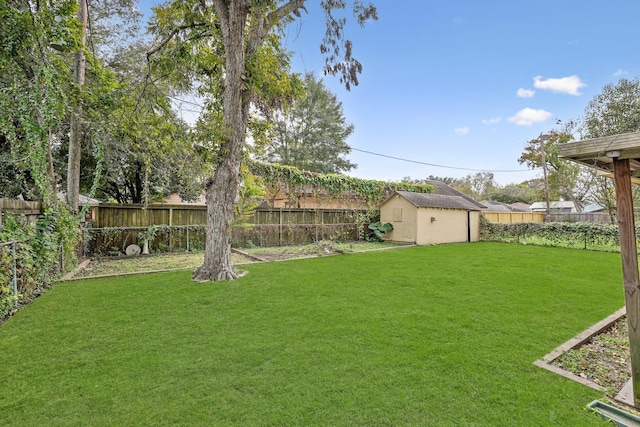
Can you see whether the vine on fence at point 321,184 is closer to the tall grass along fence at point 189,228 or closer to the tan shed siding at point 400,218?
the tall grass along fence at point 189,228

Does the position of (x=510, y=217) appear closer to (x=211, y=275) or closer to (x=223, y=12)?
(x=211, y=275)

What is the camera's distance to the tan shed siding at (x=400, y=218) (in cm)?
1237

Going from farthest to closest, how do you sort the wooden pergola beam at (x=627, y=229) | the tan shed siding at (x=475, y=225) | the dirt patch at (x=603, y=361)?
1. the tan shed siding at (x=475, y=225)
2. the dirt patch at (x=603, y=361)
3. the wooden pergola beam at (x=627, y=229)

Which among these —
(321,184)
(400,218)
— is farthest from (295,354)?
(400,218)

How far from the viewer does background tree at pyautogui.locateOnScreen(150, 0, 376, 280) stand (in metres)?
5.68

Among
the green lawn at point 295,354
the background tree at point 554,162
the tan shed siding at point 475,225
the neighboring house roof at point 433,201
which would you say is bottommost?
the green lawn at point 295,354

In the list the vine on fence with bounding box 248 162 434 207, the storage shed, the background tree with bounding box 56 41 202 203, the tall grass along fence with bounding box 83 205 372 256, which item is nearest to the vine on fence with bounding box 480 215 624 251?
the storage shed

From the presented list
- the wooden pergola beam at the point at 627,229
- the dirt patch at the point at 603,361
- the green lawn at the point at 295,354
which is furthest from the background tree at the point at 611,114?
the wooden pergola beam at the point at 627,229

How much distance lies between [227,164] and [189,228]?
4779 mm

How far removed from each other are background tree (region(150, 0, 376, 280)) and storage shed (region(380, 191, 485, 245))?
23.1 feet

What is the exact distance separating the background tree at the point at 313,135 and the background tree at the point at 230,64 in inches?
544

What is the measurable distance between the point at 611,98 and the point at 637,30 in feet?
18.9

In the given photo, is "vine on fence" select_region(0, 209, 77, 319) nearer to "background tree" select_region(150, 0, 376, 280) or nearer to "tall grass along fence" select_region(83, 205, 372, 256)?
"tall grass along fence" select_region(83, 205, 372, 256)

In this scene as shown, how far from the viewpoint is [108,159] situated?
9953mm
